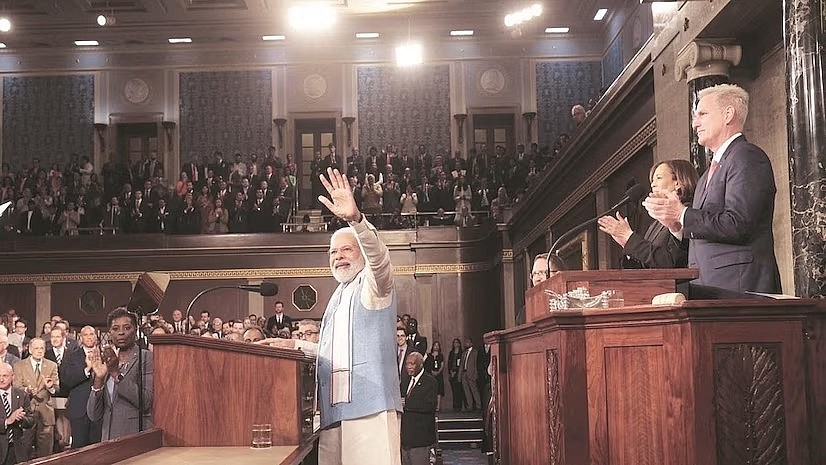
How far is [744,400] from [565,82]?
2058 cm

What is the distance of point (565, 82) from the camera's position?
A: 2278 cm

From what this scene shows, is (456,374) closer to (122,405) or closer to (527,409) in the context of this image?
(122,405)

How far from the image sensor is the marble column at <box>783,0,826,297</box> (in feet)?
14.6

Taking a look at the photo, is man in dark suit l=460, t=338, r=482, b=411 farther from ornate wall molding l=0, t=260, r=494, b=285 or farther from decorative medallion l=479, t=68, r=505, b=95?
decorative medallion l=479, t=68, r=505, b=95

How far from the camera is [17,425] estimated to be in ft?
23.7

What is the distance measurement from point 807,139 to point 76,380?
4.88 m

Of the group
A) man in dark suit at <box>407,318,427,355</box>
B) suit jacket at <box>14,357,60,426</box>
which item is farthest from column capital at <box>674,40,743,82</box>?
man in dark suit at <box>407,318,427,355</box>

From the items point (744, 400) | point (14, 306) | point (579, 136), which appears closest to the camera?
point (744, 400)

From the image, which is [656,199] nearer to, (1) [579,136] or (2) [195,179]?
(1) [579,136]

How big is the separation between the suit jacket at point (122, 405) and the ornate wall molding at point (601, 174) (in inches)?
194

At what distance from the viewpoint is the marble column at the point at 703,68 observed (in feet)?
21.2

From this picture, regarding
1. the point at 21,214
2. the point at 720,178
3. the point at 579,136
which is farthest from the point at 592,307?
the point at 21,214

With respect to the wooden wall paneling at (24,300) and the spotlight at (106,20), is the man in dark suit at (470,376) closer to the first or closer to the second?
the wooden wall paneling at (24,300)

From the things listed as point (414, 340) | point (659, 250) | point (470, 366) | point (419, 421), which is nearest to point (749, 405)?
point (659, 250)
